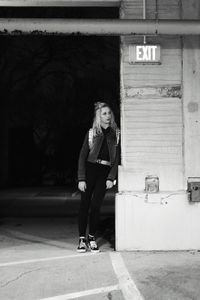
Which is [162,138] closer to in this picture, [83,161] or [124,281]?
[83,161]

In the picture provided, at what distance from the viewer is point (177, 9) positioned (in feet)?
22.5

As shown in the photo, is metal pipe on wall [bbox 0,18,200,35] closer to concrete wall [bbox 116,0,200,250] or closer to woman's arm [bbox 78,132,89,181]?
concrete wall [bbox 116,0,200,250]

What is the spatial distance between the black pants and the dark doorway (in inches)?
419

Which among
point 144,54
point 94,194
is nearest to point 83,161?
point 94,194

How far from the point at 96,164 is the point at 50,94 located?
110 feet

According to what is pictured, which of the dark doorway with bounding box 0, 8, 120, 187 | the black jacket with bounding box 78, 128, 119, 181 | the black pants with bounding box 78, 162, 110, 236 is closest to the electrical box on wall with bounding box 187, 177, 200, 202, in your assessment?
the black jacket with bounding box 78, 128, 119, 181

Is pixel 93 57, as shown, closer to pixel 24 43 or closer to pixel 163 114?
pixel 24 43

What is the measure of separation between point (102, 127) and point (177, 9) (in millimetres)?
1965

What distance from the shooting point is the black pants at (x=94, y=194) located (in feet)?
22.7

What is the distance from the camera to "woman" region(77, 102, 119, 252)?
679 centimetres

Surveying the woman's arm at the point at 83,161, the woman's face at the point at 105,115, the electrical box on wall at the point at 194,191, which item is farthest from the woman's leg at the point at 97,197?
the electrical box on wall at the point at 194,191

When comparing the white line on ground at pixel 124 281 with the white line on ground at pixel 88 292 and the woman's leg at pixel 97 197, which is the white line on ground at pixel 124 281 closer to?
the white line on ground at pixel 88 292

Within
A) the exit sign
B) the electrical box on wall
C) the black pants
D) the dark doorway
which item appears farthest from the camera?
the dark doorway

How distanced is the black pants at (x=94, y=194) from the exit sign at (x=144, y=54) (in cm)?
157
